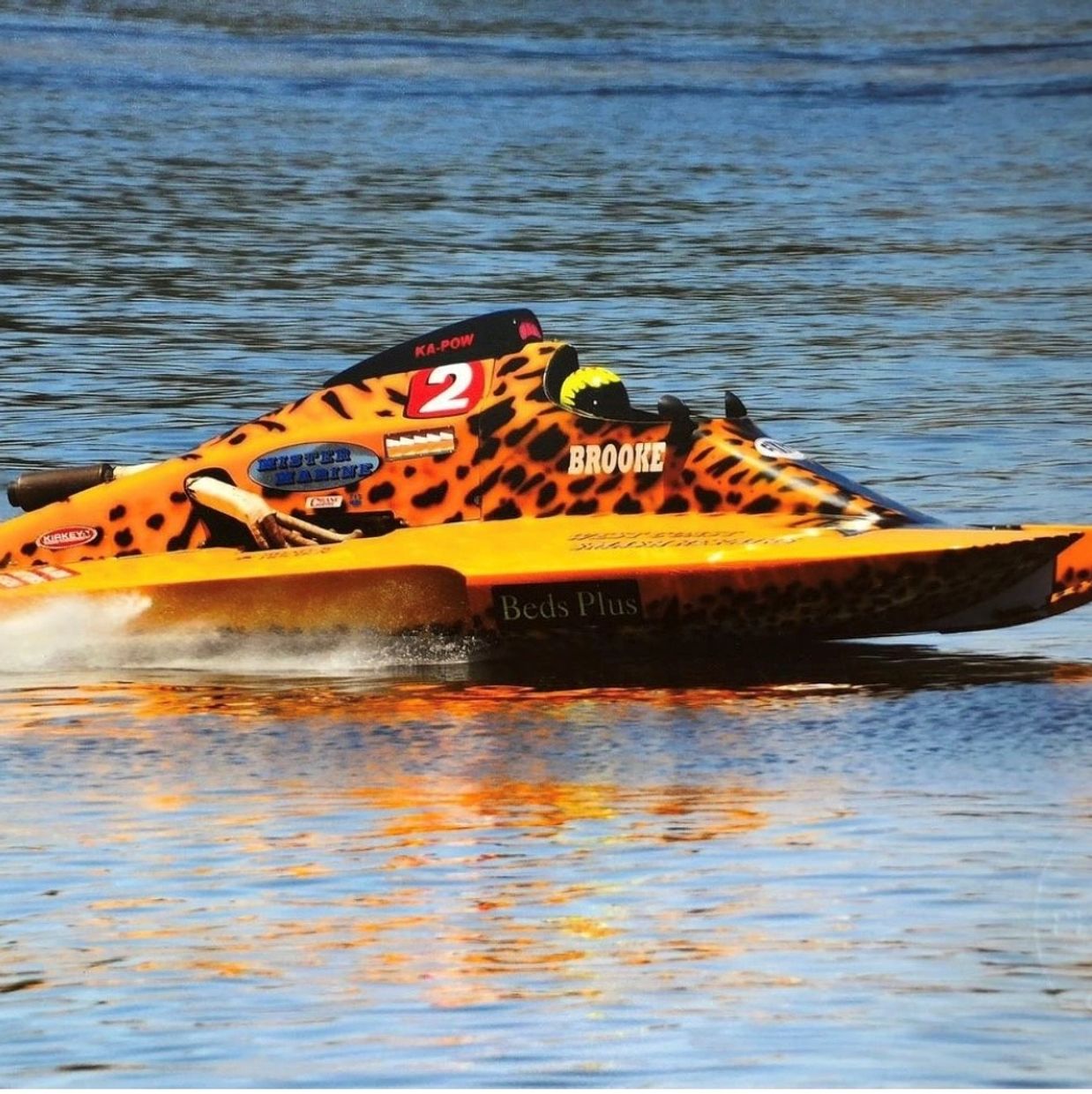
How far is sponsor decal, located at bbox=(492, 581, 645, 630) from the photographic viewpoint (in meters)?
10.9

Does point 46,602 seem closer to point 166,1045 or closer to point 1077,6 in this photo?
point 166,1045

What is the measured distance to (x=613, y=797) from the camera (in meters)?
8.78

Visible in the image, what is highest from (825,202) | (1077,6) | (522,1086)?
(1077,6)

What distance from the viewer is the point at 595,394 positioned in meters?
11.8

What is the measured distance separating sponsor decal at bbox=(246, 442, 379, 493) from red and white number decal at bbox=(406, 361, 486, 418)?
0.29 metres

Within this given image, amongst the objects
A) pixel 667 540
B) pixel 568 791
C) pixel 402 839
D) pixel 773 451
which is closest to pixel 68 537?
pixel 667 540

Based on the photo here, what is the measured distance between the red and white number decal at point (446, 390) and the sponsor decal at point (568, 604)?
1.21 meters

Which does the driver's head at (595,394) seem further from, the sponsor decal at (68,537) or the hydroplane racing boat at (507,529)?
the sponsor decal at (68,537)

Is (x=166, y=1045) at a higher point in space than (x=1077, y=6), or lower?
lower

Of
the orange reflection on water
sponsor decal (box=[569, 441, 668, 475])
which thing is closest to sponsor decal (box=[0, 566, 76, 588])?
the orange reflection on water

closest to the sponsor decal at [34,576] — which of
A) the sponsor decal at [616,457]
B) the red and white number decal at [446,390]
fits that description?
the red and white number decal at [446,390]

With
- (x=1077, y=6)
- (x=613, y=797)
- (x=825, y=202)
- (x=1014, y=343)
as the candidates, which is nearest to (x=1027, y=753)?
(x=613, y=797)

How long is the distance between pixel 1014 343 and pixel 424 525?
1241 cm

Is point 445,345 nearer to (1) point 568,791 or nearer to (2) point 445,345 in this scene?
(2) point 445,345
